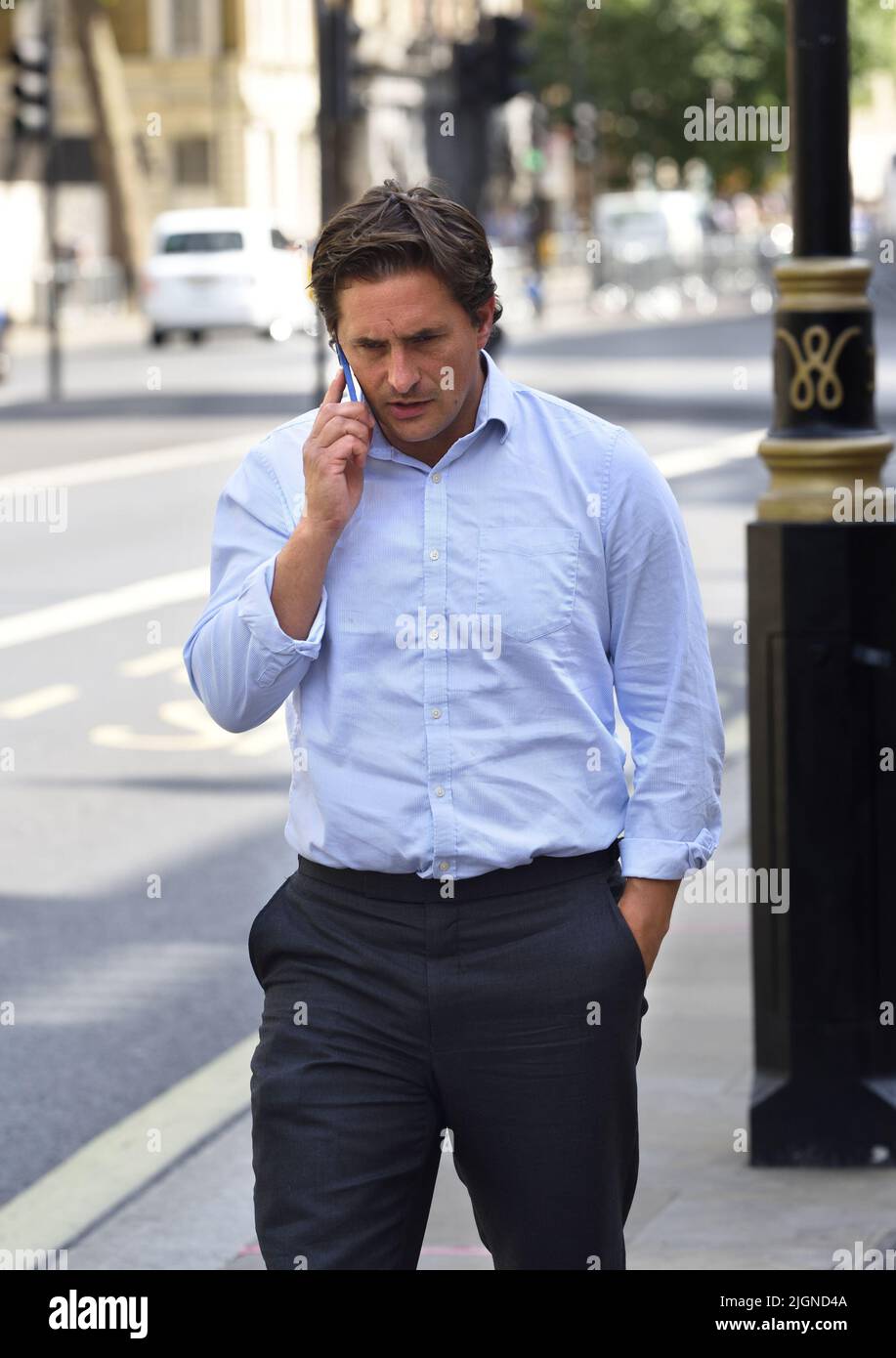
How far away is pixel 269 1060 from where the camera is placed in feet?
10.2

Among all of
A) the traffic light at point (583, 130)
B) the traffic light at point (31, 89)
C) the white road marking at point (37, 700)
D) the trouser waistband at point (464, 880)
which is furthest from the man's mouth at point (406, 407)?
the traffic light at point (583, 130)

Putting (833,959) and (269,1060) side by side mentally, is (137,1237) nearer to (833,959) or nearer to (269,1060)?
(833,959)

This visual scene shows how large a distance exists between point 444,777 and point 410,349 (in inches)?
19.3

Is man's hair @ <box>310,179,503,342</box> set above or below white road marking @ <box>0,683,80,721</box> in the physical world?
above

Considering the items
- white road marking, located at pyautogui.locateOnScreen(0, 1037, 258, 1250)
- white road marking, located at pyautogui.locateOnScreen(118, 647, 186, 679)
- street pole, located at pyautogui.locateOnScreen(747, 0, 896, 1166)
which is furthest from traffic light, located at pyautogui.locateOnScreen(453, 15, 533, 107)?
street pole, located at pyautogui.locateOnScreen(747, 0, 896, 1166)

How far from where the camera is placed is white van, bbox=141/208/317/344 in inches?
1508

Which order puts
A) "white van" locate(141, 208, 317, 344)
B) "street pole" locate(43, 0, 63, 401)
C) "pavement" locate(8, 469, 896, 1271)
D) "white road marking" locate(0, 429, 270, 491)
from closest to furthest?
"pavement" locate(8, 469, 896, 1271)
"white road marking" locate(0, 429, 270, 491)
"street pole" locate(43, 0, 63, 401)
"white van" locate(141, 208, 317, 344)

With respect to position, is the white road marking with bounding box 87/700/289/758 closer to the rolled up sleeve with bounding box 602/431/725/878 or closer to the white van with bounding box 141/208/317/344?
the rolled up sleeve with bounding box 602/431/725/878

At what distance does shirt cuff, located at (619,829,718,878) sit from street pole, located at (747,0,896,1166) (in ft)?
5.96

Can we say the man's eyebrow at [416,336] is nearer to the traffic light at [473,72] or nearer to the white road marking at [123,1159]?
the white road marking at [123,1159]

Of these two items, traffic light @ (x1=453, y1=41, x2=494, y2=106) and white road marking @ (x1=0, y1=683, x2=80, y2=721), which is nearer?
white road marking @ (x1=0, y1=683, x2=80, y2=721)

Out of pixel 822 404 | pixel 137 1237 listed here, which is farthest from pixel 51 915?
pixel 822 404

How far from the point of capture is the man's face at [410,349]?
116 inches
